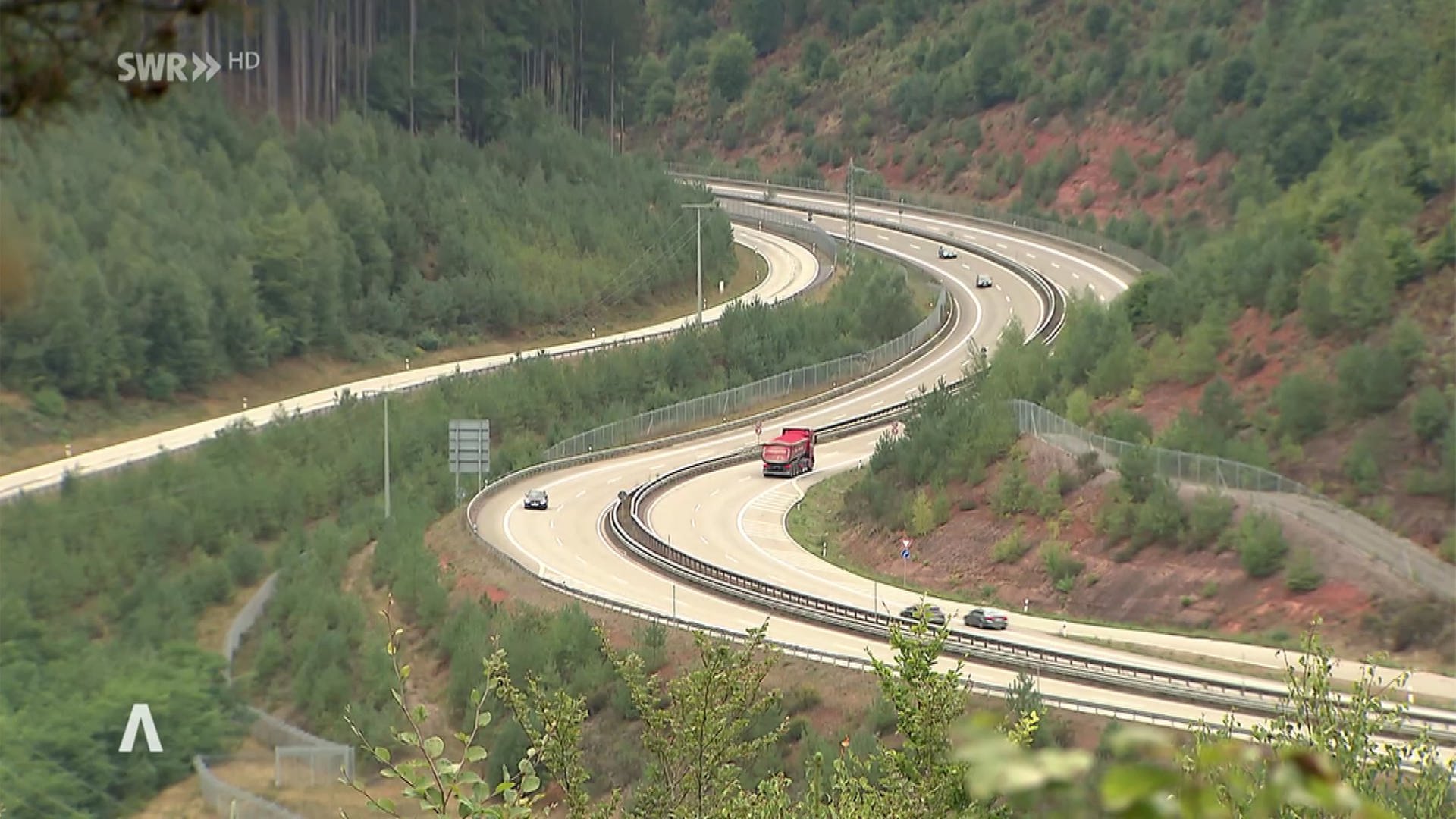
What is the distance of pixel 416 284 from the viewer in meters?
91.6

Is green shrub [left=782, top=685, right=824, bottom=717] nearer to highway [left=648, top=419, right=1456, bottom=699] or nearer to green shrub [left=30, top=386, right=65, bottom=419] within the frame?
highway [left=648, top=419, right=1456, bottom=699]

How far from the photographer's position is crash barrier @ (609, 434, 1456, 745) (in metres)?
42.2

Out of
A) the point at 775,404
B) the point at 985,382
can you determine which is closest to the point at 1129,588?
the point at 985,382

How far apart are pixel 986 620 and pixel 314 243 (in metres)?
44.7

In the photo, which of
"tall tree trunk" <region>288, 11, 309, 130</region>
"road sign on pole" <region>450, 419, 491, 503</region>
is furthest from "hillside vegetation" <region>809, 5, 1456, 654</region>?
"tall tree trunk" <region>288, 11, 309, 130</region>

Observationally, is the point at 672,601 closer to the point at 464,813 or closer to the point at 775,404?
the point at 775,404

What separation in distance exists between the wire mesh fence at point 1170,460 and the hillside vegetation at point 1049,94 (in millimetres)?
20691

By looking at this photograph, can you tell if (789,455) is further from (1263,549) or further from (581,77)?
(581,77)

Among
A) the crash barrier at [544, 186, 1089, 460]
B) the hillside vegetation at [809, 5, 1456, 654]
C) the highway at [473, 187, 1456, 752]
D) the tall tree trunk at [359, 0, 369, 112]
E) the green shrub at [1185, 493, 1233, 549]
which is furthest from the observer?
the tall tree trunk at [359, 0, 369, 112]

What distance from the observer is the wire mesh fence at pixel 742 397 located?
7869 cm

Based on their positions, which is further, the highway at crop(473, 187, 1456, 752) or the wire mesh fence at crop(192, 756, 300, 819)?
the highway at crop(473, 187, 1456, 752)

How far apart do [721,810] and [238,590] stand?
46724 millimetres

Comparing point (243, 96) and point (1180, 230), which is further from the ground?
point (243, 96)

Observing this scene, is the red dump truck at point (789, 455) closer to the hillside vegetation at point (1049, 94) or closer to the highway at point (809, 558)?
the highway at point (809, 558)
